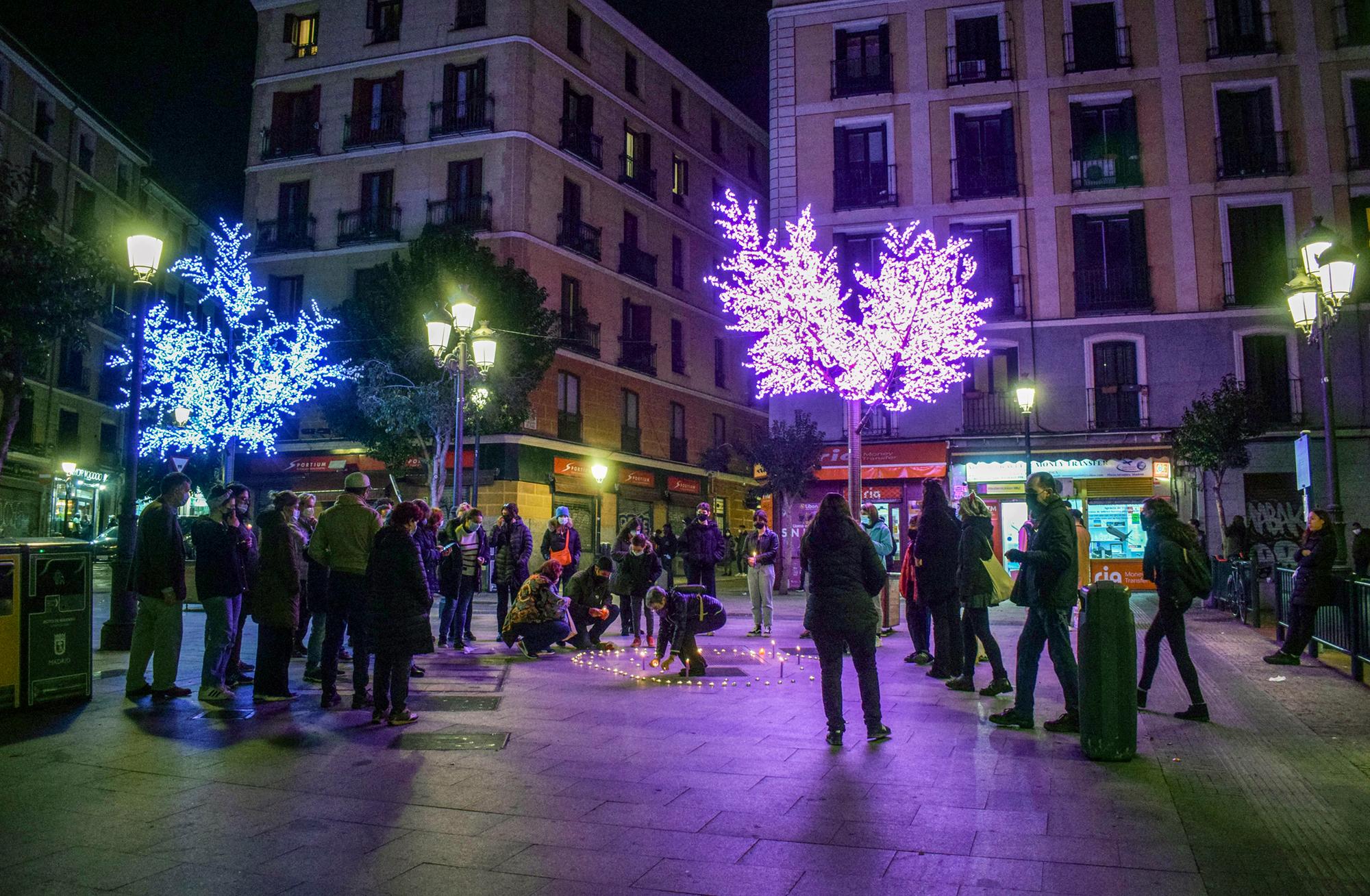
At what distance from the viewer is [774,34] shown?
2866 centimetres

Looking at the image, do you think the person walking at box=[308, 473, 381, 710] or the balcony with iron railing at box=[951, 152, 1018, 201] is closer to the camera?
the person walking at box=[308, 473, 381, 710]

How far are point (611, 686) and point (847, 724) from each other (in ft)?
8.34

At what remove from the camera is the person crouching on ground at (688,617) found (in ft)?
30.7

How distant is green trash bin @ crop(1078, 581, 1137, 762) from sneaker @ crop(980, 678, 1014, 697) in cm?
235

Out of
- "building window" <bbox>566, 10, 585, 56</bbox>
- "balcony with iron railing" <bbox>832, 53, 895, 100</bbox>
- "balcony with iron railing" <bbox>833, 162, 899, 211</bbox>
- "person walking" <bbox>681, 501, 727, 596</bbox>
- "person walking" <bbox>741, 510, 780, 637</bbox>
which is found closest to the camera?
"person walking" <bbox>741, 510, 780, 637</bbox>

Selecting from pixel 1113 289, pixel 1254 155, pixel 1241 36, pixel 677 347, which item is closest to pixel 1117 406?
pixel 1113 289

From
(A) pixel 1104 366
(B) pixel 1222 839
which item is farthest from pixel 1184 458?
(B) pixel 1222 839

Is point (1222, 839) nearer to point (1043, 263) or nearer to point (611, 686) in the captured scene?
point (611, 686)

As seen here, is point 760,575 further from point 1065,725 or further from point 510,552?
point 1065,725

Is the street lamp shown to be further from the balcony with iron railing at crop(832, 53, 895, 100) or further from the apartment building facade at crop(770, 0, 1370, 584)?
the balcony with iron railing at crop(832, 53, 895, 100)

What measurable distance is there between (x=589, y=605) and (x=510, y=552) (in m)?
1.45

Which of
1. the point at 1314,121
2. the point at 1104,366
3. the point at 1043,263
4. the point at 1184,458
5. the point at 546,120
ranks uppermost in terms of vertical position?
the point at 546,120

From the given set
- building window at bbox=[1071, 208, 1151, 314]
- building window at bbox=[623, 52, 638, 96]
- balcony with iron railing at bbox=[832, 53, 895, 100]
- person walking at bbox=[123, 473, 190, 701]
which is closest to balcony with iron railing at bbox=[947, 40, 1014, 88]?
balcony with iron railing at bbox=[832, 53, 895, 100]

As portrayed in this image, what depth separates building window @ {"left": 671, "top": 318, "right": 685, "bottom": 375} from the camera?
36.6 m
